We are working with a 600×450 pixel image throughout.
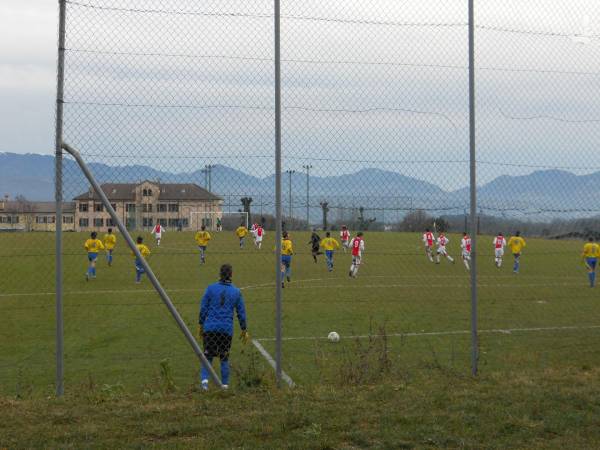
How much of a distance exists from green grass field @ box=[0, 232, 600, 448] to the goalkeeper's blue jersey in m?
0.76

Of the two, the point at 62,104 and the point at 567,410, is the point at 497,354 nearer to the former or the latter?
the point at 567,410

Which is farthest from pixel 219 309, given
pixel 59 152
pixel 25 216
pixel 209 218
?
pixel 25 216

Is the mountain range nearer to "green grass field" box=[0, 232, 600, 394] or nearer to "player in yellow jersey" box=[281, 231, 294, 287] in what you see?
"green grass field" box=[0, 232, 600, 394]

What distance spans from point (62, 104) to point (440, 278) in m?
24.5

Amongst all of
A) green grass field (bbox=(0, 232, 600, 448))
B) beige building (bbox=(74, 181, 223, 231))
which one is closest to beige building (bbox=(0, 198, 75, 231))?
green grass field (bbox=(0, 232, 600, 448))

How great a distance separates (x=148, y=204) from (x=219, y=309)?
1790mm

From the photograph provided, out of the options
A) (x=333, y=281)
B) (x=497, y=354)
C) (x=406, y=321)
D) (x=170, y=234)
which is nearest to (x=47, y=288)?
(x=333, y=281)

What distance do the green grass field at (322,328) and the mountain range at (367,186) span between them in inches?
78.0

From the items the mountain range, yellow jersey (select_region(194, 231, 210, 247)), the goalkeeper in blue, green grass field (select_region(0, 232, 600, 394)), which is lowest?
green grass field (select_region(0, 232, 600, 394))

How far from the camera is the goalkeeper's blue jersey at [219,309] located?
1020cm

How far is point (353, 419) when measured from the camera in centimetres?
758

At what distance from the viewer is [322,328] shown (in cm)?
1720

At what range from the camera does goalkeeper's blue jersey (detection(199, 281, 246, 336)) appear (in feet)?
33.5

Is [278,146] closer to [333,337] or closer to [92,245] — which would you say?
[333,337]
